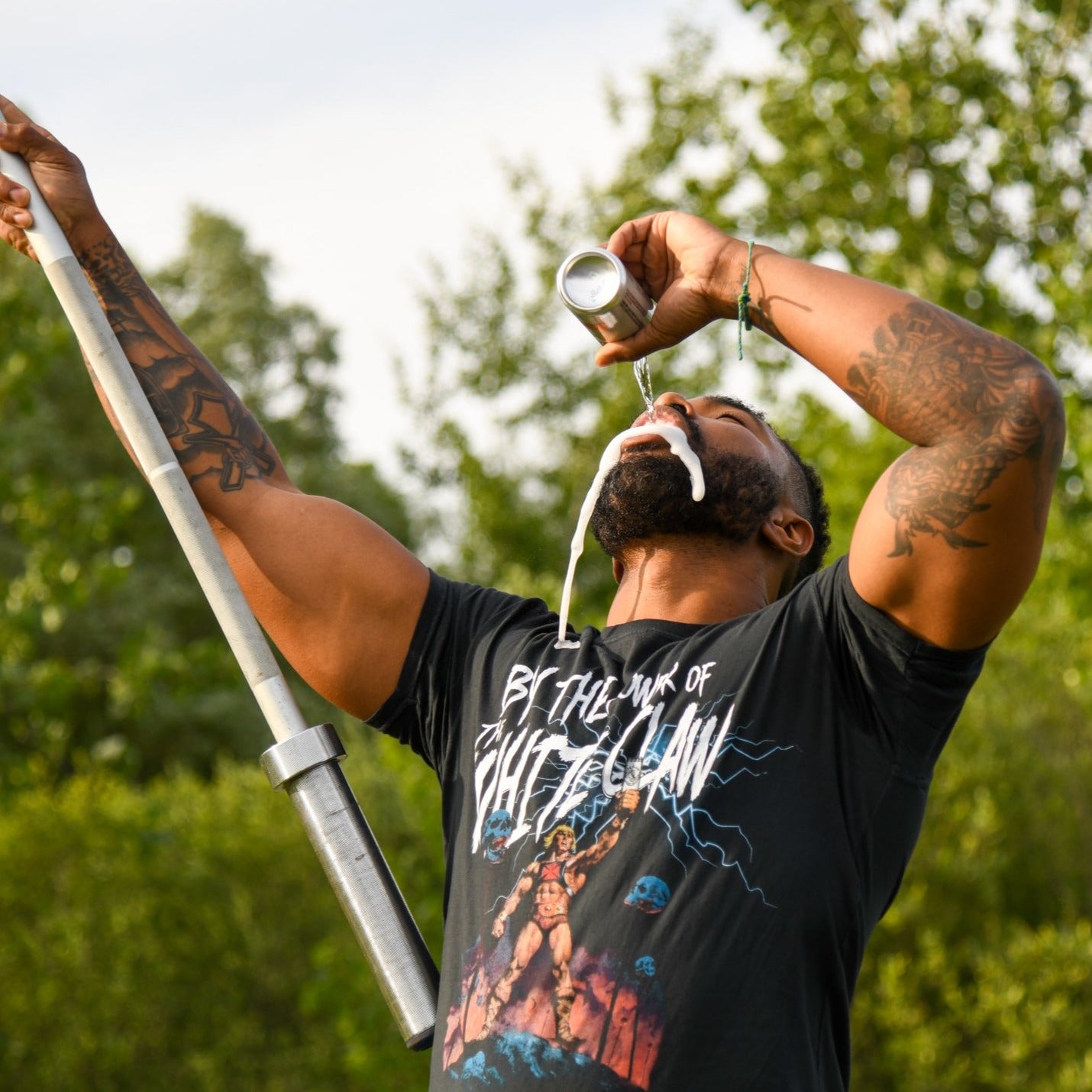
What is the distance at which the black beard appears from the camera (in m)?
2.53

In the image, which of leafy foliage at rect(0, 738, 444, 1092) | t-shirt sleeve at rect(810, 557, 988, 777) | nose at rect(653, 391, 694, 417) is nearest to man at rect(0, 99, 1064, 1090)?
t-shirt sleeve at rect(810, 557, 988, 777)

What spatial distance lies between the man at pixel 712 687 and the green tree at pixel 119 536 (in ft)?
11.8

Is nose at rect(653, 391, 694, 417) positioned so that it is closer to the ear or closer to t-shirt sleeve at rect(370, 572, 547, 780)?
the ear

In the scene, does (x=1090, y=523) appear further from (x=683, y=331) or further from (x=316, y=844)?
(x=316, y=844)

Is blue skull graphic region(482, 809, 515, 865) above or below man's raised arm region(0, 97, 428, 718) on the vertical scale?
below

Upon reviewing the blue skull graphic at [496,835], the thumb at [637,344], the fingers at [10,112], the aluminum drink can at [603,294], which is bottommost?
the blue skull graphic at [496,835]

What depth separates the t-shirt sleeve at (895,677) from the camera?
2037 millimetres

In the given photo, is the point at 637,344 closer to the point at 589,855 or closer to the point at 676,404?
the point at 676,404

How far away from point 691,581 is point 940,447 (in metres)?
0.63

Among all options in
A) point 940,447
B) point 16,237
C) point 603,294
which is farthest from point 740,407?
point 16,237

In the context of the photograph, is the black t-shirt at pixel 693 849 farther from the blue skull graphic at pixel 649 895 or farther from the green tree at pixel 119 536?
the green tree at pixel 119 536

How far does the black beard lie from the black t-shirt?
0.29 m

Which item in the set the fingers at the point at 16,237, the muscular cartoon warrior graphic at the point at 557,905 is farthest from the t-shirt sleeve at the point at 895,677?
the fingers at the point at 16,237

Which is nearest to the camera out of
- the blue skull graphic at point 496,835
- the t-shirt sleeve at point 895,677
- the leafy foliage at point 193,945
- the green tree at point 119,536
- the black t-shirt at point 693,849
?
the black t-shirt at point 693,849
